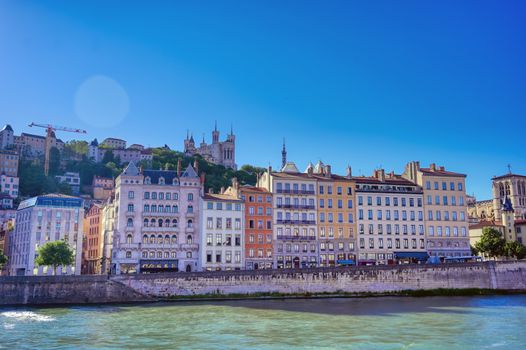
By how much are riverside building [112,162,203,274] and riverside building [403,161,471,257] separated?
30702 millimetres

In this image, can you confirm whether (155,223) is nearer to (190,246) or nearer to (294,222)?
(190,246)

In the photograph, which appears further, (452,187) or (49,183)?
(49,183)

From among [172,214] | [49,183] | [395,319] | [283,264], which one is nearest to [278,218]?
[283,264]

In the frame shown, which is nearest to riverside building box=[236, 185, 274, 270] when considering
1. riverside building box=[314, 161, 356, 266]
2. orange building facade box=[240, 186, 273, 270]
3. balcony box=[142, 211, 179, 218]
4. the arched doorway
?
orange building facade box=[240, 186, 273, 270]

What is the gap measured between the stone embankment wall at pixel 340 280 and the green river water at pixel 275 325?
403cm

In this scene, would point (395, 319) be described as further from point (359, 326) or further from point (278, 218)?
point (278, 218)

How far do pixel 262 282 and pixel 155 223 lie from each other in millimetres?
17377

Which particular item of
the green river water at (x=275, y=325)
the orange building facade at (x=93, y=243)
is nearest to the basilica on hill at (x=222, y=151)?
the orange building facade at (x=93, y=243)

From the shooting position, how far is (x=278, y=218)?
227 ft

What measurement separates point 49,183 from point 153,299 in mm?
92077

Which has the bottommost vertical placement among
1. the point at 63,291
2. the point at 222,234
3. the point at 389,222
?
the point at 63,291

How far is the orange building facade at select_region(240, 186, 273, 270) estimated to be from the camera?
6775cm

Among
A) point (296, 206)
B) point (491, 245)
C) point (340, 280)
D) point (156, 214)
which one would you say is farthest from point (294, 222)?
point (491, 245)

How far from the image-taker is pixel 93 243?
78.9 m
